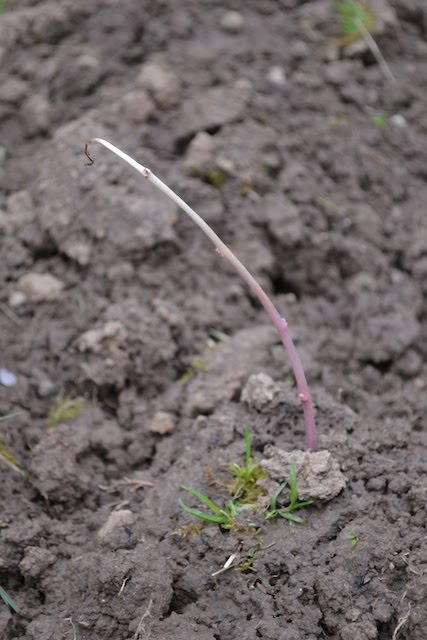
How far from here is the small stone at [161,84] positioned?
3.05 meters

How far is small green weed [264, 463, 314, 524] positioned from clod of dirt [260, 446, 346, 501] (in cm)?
2

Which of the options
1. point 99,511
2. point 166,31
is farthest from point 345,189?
point 99,511

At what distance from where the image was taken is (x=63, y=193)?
2701 mm

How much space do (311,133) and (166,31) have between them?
→ 0.84 meters

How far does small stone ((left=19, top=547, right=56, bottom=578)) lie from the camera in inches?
74.8

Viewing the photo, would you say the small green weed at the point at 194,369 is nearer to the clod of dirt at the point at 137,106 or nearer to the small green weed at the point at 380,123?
the clod of dirt at the point at 137,106

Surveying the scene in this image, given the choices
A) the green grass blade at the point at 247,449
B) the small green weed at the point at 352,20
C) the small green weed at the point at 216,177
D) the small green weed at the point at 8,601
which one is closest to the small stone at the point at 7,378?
the small green weed at the point at 8,601

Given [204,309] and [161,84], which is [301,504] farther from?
[161,84]

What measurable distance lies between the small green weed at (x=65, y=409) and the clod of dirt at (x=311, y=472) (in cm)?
71

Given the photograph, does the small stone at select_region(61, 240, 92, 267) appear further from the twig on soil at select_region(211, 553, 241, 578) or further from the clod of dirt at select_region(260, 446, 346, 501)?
the twig on soil at select_region(211, 553, 241, 578)

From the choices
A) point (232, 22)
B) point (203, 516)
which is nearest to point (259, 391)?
point (203, 516)

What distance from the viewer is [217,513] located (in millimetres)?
1920

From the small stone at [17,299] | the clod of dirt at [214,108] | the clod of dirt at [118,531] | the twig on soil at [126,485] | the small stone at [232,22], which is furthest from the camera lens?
the small stone at [232,22]

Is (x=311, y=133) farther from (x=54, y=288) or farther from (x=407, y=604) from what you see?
(x=407, y=604)
